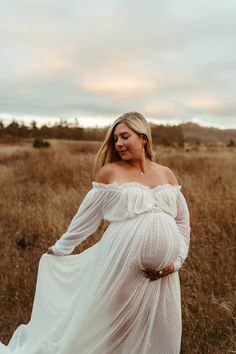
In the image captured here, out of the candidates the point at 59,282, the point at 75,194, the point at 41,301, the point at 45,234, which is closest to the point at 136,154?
the point at 59,282

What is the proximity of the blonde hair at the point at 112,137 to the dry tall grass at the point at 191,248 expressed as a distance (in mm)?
1639

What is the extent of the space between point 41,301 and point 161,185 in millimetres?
1571

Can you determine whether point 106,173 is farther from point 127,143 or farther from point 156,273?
point 156,273

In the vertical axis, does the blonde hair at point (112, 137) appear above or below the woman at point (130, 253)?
above

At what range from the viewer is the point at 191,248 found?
5.71m

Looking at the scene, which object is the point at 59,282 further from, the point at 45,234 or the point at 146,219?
the point at 45,234

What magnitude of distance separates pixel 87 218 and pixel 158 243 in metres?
0.60

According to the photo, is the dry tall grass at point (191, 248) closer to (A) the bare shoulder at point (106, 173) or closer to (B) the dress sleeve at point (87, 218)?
(B) the dress sleeve at point (87, 218)

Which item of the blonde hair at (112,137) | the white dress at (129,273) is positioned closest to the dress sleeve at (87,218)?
the white dress at (129,273)

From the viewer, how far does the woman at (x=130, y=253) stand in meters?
2.98

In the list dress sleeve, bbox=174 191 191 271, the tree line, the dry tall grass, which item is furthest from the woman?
the tree line

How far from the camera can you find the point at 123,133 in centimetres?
315

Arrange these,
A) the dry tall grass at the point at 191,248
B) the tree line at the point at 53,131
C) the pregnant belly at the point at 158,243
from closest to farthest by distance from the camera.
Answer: the pregnant belly at the point at 158,243 → the dry tall grass at the point at 191,248 → the tree line at the point at 53,131

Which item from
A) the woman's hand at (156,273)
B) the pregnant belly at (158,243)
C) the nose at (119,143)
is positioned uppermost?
the nose at (119,143)
